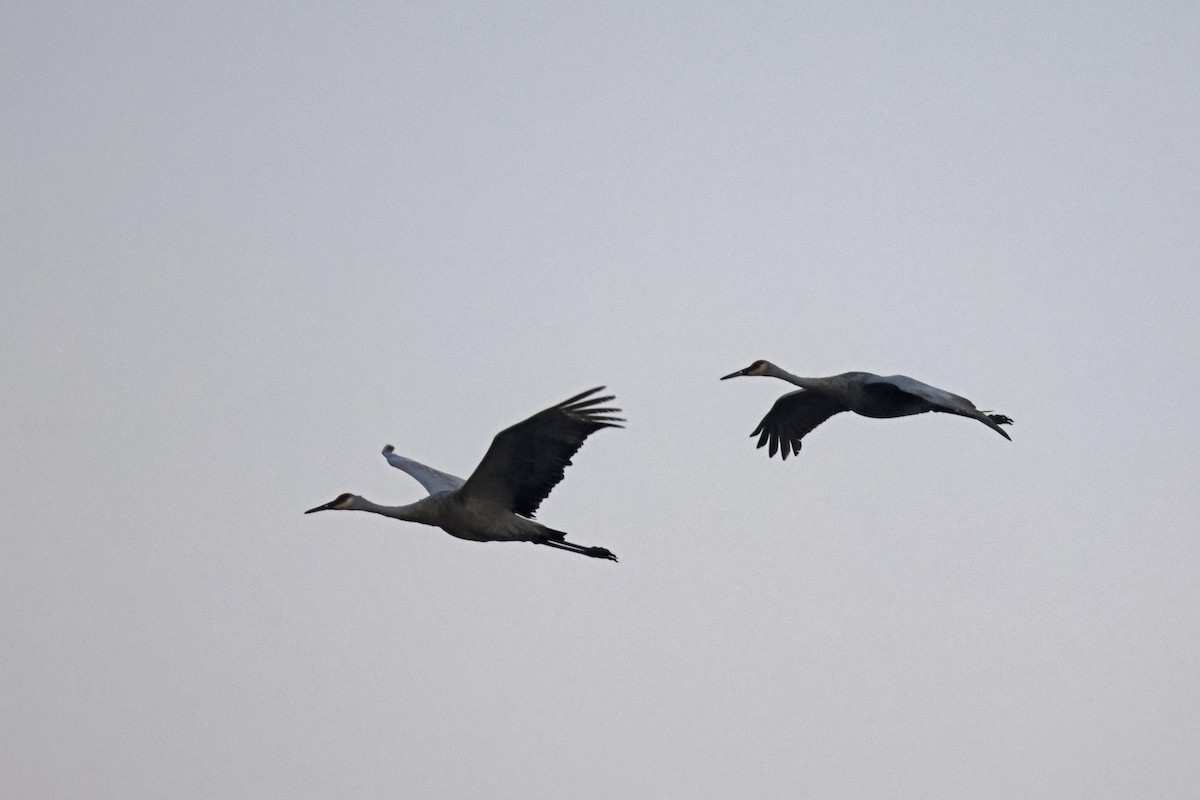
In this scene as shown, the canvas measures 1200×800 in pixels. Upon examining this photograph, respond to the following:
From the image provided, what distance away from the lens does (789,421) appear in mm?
21125

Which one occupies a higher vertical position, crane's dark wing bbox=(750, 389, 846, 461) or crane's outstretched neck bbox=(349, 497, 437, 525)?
crane's dark wing bbox=(750, 389, 846, 461)

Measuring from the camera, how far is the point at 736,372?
19.6m

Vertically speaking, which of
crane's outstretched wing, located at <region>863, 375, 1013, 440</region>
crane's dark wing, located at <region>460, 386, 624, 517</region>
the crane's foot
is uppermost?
crane's outstretched wing, located at <region>863, 375, 1013, 440</region>

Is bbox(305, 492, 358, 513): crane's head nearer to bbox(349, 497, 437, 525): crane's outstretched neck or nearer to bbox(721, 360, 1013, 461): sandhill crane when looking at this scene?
bbox(349, 497, 437, 525): crane's outstretched neck

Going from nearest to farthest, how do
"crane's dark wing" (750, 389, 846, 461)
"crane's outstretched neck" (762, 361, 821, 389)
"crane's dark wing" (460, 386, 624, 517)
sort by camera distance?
1. "crane's dark wing" (460, 386, 624, 517)
2. "crane's outstretched neck" (762, 361, 821, 389)
3. "crane's dark wing" (750, 389, 846, 461)

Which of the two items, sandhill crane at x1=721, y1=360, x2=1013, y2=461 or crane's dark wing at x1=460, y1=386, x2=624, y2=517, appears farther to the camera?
sandhill crane at x1=721, y1=360, x2=1013, y2=461

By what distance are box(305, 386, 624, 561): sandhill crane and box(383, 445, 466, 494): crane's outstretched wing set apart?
1126 mm

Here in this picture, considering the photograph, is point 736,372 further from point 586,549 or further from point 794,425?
point 586,549

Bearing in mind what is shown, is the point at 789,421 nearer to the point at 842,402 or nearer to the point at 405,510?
the point at 842,402

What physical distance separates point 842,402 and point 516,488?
607 cm

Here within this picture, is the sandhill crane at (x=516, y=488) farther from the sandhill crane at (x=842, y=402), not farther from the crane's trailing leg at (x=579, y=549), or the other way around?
the sandhill crane at (x=842, y=402)

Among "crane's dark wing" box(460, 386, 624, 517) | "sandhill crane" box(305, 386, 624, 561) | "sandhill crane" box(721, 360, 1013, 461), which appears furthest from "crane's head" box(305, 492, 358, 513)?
"sandhill crane" box(721, 360, 1013, 461)

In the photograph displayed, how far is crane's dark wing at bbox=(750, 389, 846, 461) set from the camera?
2069cm

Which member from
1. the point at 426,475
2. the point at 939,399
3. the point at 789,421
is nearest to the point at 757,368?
the point at 789,421
